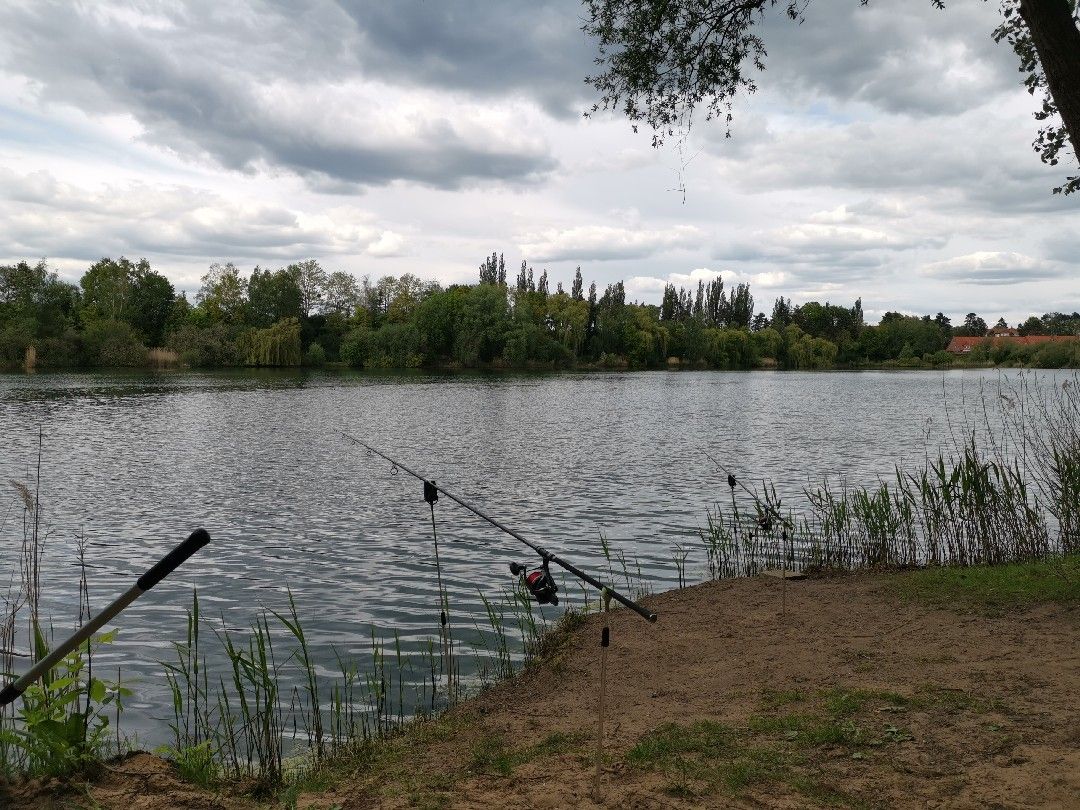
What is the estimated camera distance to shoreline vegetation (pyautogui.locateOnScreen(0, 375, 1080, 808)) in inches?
189

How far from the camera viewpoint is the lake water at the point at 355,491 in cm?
1070

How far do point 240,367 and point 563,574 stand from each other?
89.6 metres

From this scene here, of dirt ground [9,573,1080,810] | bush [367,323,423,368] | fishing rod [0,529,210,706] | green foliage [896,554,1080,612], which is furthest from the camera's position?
bush [367,323,423,368]

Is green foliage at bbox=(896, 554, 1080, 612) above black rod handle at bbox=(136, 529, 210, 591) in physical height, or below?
below

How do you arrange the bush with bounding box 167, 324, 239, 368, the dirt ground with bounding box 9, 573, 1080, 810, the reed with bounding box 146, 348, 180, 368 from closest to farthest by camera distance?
the dirt ground with bounding box 9, 573, 1080, 810, the reed with bounding box 146, 348, 180, 368, the bush with bounding box 167, 324, 239, 368

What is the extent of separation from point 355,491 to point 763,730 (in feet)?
47.2

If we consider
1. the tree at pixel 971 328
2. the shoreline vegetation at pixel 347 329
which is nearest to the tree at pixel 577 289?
the shoreline vegetation at pixel 347 329

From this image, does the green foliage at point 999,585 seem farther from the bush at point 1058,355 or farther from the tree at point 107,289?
the tree at point 107,289

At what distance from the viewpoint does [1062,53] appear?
19.2 feet

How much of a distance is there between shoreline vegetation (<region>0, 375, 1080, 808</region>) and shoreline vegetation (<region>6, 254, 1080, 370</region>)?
72.5 m

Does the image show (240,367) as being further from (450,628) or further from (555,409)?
(450,628)

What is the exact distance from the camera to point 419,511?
16688mm

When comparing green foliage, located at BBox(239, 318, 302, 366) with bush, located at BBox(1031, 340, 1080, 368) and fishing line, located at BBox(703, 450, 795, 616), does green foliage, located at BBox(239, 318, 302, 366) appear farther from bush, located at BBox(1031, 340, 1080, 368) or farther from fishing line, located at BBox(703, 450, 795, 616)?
bush, located at BBox(1031, 340, 1080, 368)

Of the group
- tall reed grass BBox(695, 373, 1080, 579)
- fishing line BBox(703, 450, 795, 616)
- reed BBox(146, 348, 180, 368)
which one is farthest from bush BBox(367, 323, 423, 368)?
tall reed grass BBox(695, 373, 1080, 579)
